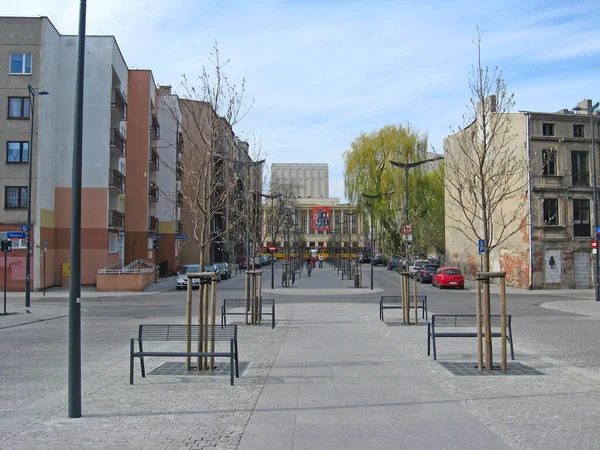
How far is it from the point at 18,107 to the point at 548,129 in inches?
1265

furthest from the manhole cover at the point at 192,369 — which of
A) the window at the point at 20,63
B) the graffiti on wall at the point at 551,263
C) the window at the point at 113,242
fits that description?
the window at the point at 113,242

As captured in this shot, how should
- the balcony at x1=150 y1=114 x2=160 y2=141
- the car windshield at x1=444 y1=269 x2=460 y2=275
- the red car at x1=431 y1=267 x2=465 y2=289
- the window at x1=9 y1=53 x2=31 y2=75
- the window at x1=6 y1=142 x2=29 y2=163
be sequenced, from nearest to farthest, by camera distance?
the window at x1=6 y1=142 x2=29 y2=163, the window at x1=9 y1=53 x2=31 y2=75, the red car at x1=431 y1=267 x2=465 y2=289, the car windshield at x1=444 y1=269 x2=460 y2=275, the balcony at x1=150 y1=114 x2=160 y2=141

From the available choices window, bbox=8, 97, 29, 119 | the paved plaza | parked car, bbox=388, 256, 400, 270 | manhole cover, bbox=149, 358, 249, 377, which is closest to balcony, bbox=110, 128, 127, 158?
window, bbox=8, 97, 29, 119

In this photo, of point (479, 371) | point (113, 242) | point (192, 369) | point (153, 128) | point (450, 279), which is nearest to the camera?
point (479, 371)

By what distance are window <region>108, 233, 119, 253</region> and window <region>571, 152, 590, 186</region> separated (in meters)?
30.4

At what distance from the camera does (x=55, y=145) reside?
121ft

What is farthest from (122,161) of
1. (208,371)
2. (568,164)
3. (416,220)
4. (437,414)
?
(437,414)

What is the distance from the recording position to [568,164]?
36.4 meters

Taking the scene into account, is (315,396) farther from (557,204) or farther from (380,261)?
(380,261)

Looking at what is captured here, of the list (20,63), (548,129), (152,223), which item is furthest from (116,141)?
(548,129)

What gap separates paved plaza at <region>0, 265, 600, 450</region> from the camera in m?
6.31

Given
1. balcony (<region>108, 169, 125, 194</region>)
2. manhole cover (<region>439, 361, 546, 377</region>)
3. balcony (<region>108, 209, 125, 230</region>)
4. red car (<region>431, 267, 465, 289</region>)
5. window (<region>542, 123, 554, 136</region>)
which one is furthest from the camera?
balcony (<region>108, 209, 125, 230</region>)

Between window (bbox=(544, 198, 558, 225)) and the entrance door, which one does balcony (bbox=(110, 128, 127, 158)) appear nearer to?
window (bbox=(544, 198, 558, 225))

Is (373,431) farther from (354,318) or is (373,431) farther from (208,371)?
(354,318)
